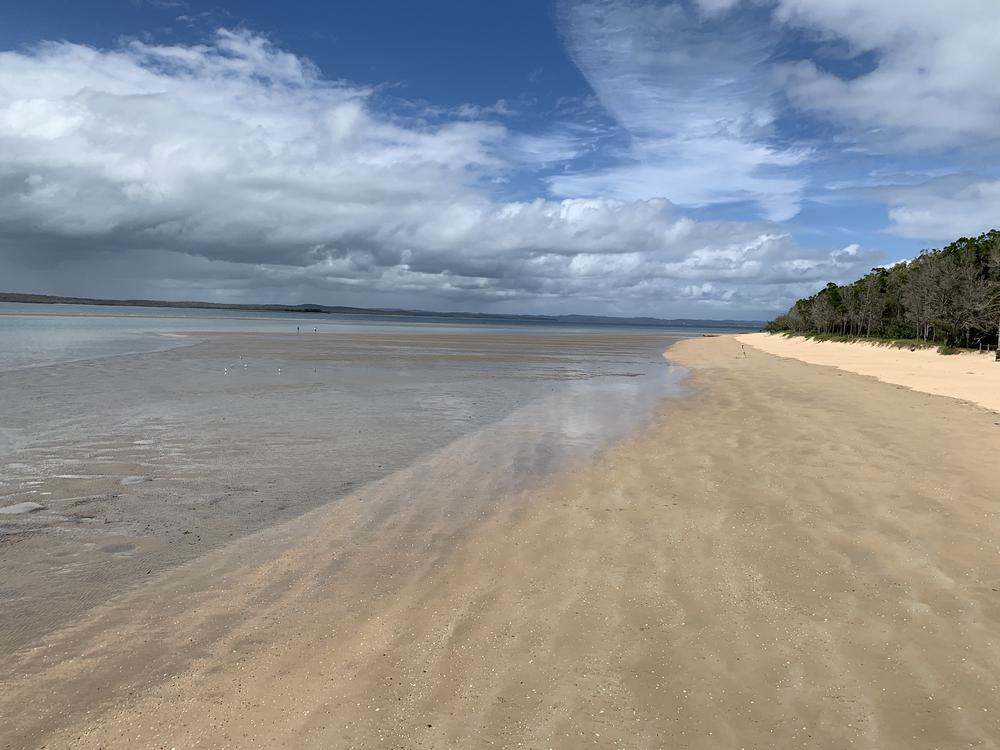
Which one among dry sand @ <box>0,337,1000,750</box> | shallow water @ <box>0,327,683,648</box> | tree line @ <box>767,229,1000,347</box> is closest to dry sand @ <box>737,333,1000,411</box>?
tree line @ <box>767,229,1000,347</box>

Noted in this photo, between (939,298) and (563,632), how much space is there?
6795cm

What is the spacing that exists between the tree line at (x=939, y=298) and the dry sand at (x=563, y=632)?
4874cm

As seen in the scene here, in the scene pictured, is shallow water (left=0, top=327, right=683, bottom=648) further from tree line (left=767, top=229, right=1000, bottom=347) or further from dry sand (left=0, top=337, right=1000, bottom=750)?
tree line (left=767, top=229, right=1000, bottom=347)

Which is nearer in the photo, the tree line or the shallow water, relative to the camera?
the shallow water

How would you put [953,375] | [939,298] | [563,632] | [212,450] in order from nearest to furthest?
[563,632], [212,450], [953,375], [939,298]

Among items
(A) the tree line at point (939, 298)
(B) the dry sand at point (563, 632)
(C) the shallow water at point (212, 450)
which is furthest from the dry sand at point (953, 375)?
(B) the dry sand at point (563, 632)

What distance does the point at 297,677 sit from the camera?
15.9 feet

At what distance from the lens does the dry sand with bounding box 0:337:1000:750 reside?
14.1 feet

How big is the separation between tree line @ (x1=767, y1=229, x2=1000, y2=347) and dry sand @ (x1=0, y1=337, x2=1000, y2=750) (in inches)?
1919

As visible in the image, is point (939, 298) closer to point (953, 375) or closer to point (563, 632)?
point (953, 375)

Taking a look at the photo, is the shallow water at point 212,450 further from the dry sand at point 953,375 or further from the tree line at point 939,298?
the tree line at point 939,298

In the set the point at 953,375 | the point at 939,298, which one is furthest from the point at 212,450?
the point at 939,298

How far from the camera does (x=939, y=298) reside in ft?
193

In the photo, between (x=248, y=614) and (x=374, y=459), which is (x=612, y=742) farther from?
(x=374, y=459)
